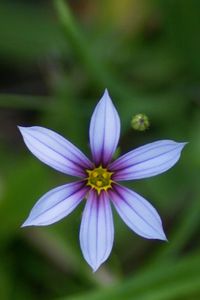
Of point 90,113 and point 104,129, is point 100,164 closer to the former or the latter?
point 104,129

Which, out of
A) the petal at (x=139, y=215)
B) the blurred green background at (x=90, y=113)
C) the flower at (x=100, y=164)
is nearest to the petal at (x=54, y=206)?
the flower at (x=100, y=164)

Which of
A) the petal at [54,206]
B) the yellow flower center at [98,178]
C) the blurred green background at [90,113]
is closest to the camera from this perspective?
the petal at [54,206]

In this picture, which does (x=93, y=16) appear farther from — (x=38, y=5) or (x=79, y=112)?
(x=79, y=112)

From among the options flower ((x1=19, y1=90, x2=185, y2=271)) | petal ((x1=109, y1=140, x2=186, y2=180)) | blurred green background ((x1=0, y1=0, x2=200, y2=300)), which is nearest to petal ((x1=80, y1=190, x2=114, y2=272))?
flower ((x1=19, y1=90, x2=185, y2=271))

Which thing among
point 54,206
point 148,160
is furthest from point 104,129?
point 54,206

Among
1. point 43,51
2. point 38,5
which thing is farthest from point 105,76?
point 38,5

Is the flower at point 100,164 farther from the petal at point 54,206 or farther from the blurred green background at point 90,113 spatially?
the blurred green background at point 90,113
